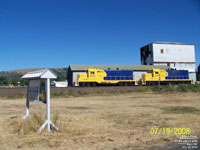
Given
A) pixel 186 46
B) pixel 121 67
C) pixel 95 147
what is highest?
pixel 186 46

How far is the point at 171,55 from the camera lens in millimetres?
66188

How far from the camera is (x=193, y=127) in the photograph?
7551 millimetres

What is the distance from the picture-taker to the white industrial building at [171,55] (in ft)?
213

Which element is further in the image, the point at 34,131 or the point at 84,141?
the point at 34,131

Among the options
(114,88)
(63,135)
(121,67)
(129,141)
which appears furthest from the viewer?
(121,67)

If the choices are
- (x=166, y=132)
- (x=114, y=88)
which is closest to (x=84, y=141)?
(x=166, y=132)

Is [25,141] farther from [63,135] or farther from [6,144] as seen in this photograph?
[63,135]

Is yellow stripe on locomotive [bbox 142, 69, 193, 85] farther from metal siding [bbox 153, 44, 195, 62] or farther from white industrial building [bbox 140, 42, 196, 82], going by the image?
metal siding [bbox 153, 44, 195, 62]

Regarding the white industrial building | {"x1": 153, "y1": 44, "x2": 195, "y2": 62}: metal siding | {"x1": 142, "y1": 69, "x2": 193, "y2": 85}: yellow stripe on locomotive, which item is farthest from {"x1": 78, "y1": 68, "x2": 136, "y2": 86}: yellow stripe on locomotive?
{"x1": 153, "y1": 44, "x2": 195, "y2": 62}: metal siding

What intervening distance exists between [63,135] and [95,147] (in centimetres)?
164
